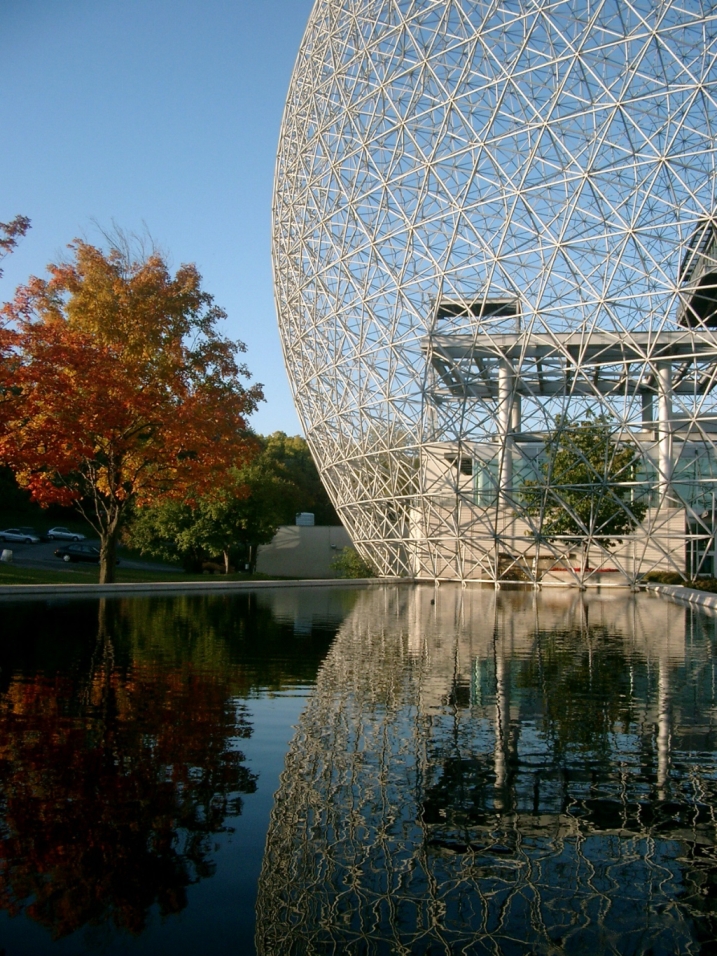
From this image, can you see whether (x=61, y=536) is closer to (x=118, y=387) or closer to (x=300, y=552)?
(x=300, y=552)

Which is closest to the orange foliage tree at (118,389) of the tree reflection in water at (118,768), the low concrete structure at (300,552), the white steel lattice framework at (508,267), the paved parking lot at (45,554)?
the white steel lattice framework at (508,267)

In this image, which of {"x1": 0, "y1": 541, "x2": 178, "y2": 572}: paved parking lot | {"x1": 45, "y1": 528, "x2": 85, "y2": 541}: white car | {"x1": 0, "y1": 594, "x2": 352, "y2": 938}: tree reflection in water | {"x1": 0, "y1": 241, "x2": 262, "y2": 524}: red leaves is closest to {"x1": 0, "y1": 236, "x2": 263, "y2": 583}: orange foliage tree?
{"x1": 0, "y1": 241, "x2": 262, "y2": 524}: red leaves

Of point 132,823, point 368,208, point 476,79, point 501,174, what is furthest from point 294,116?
point 132,823

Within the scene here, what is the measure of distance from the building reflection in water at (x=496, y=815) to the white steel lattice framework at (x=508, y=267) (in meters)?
17.7

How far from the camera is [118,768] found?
5848mm

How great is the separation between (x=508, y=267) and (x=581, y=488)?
895 centimetres

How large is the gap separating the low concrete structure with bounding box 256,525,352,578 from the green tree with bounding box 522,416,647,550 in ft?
79.0

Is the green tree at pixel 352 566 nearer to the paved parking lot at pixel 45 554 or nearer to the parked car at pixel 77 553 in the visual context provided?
the paved parking lot at pixel 45 554

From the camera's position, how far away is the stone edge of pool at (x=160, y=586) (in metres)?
23.4

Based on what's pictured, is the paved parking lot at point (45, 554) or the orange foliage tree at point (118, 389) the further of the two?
the paved parking lot at point (45, 554)

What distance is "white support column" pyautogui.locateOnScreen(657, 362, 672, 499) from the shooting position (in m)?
26.3

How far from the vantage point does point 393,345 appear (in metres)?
30.2

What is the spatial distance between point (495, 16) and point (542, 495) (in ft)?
46.9

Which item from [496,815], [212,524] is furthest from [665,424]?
[496,815]
